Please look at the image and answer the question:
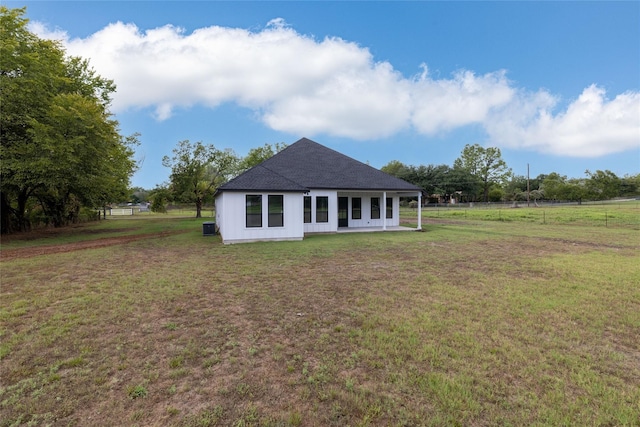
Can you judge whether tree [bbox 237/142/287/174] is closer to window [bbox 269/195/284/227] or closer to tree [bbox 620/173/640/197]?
window [bbox 269/195/284/227]

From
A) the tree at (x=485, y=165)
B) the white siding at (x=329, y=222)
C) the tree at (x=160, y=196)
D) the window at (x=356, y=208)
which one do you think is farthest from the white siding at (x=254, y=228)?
the tree at (x=485, y=165)

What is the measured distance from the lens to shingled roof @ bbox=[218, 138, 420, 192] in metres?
13.0

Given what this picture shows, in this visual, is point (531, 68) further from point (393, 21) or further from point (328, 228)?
point (328, 228)

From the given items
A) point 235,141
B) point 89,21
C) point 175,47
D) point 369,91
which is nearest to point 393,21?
point 369,91

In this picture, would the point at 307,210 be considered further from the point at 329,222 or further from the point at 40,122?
the point at 40,122

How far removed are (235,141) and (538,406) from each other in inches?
1718

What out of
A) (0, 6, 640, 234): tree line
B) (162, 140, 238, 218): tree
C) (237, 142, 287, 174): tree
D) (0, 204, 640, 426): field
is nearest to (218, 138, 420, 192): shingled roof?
(0, 6, 640, 234): tree line

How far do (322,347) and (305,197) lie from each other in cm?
1191

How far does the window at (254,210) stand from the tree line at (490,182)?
46.1 meters

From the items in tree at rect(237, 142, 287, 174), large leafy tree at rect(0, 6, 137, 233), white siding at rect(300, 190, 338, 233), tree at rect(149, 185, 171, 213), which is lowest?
white siding at rect(300, 190, 338, 233)

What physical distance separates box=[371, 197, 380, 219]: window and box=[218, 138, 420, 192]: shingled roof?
1273 mm

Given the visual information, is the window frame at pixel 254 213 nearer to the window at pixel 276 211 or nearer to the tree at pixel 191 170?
the window at pixel 276 211

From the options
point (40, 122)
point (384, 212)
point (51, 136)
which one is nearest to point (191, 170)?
point (40, 122)

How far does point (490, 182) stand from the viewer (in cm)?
6731
